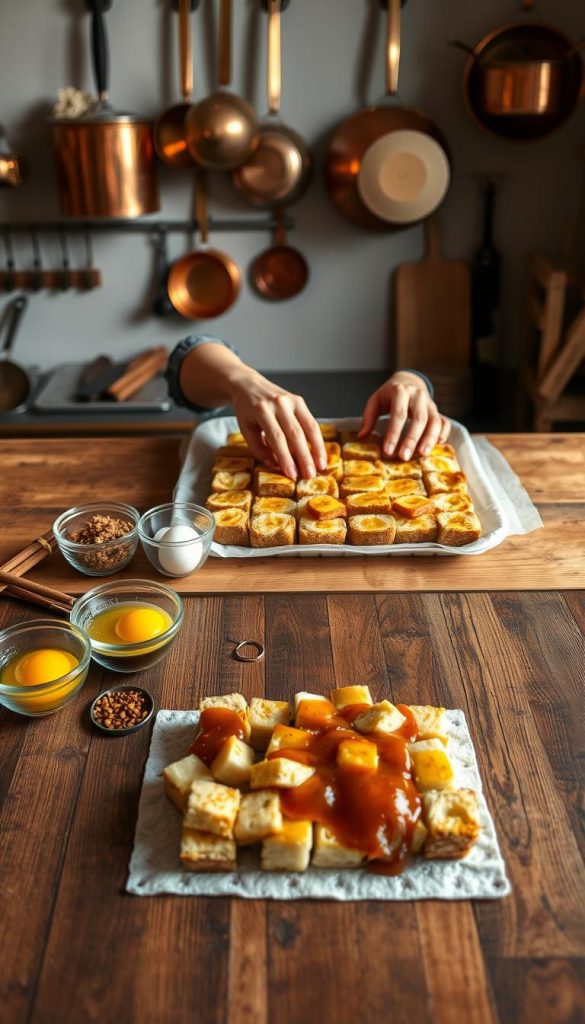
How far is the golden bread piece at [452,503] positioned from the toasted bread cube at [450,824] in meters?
0.71

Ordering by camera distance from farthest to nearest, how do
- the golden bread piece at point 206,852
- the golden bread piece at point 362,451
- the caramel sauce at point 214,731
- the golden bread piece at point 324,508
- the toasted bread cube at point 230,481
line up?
the golden bread piece at point 362,451
the toasted bread cube at point 230,481
the golden bread piece at point 324,508
the caramel sauce at point 214,731
the golden bread piece at point 206,852

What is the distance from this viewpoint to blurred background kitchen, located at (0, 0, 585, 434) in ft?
9.71

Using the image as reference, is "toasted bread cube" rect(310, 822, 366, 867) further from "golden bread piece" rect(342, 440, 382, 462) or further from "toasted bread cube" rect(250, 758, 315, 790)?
"golden bread piece" rect(342, 440, 382, 462)

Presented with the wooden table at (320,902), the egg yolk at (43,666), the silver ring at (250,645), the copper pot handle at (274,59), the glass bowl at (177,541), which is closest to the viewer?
the wooden table at (320,902)

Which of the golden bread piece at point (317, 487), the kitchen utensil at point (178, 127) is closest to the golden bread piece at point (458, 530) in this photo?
the golden bread piece at point (317, 487)

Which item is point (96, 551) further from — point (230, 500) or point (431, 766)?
point (431, 766)

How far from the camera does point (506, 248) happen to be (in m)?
3.32

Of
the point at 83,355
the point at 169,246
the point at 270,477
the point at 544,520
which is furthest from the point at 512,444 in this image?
the point at 83,355

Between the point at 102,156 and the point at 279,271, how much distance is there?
78 centimetres

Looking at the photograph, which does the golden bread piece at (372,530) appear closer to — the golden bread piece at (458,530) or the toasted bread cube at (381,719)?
the golden bread piece at (458,530)

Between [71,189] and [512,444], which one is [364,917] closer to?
[512,444]

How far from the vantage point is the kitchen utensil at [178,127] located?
9.78 ft

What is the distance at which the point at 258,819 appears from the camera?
0.94 meters

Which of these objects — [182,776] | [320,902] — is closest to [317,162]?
[182,776]
